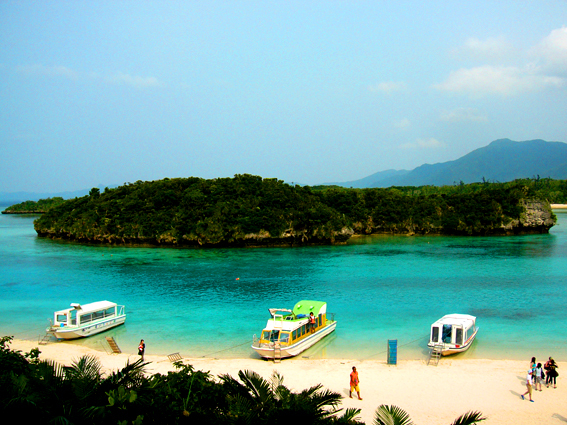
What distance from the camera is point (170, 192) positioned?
6912 centimetres

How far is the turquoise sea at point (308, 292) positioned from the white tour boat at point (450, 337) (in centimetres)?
74

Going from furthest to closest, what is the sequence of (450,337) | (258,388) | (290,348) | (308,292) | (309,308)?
(308,292) < (309,308) < (450,337) < (290,348) < (258,388)

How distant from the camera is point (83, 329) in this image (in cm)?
2288

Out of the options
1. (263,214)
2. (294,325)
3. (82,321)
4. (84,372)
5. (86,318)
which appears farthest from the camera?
(263,214)

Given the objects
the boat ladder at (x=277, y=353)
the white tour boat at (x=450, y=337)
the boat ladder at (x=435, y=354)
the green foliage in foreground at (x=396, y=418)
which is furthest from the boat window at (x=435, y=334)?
the green foliage in foreground at (x=396, y=418)

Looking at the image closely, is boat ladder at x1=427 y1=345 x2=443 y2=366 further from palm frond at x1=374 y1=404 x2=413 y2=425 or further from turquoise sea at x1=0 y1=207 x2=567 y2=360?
palm frond at x1=374 y1=404 x2=413 y2=425

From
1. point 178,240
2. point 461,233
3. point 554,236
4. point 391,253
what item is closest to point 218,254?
point 178,240

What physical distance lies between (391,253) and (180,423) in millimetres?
47647

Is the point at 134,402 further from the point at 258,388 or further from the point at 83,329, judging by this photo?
the point at 83,329

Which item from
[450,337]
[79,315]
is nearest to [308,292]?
[450,337]

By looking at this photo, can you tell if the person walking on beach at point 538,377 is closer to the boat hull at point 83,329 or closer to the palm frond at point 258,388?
the palm frond at point 258,388

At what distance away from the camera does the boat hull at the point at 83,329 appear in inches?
880

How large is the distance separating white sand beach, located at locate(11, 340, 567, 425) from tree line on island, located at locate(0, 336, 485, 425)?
5.36 metres

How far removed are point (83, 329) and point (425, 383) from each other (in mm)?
17287
